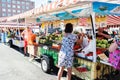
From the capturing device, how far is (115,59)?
4957 millimetres

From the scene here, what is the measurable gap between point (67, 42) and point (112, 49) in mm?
1242

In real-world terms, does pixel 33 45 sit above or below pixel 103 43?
below

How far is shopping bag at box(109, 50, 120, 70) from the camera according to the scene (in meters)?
4.87

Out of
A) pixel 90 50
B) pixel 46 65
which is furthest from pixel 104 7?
pixel 46 65

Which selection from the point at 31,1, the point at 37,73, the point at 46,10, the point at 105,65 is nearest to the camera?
the point at 105,65

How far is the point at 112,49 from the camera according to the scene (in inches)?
206

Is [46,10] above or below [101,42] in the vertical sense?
above

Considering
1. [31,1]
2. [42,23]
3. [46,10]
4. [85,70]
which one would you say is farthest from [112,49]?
[31,1]

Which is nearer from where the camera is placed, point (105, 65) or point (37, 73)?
point (105, 65)

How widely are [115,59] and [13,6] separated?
112980 mm

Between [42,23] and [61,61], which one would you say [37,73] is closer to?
[61,61]

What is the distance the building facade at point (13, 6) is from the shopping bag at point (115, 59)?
108081mm

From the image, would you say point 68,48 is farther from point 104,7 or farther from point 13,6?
point 13,6

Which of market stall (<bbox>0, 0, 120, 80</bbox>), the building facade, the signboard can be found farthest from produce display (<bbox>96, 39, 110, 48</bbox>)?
the building facade
